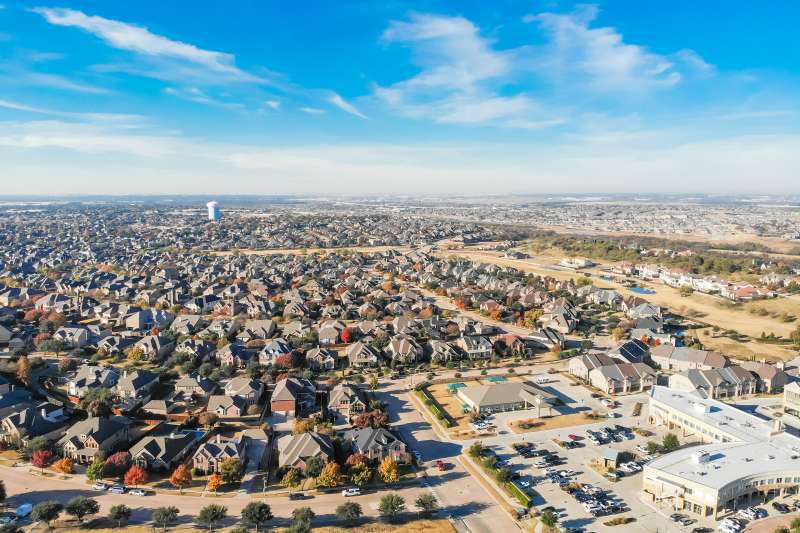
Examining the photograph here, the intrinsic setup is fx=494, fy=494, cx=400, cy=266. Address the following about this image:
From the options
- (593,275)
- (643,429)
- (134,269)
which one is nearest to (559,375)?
(643,429)

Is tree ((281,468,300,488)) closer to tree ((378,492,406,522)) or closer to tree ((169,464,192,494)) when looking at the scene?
tree ((169,464,192,494))

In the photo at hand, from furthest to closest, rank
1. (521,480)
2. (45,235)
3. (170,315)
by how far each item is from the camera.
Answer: (45,235)
(170,315)
(521,480)

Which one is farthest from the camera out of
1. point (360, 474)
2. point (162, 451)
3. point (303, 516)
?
point (162, 451)

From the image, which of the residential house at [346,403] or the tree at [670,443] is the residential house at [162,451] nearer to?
the residential house at [346,403]

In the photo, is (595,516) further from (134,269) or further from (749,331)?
(134,269)

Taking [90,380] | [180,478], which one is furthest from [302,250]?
[180,478]

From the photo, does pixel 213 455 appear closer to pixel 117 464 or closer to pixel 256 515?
pixel 117 464
